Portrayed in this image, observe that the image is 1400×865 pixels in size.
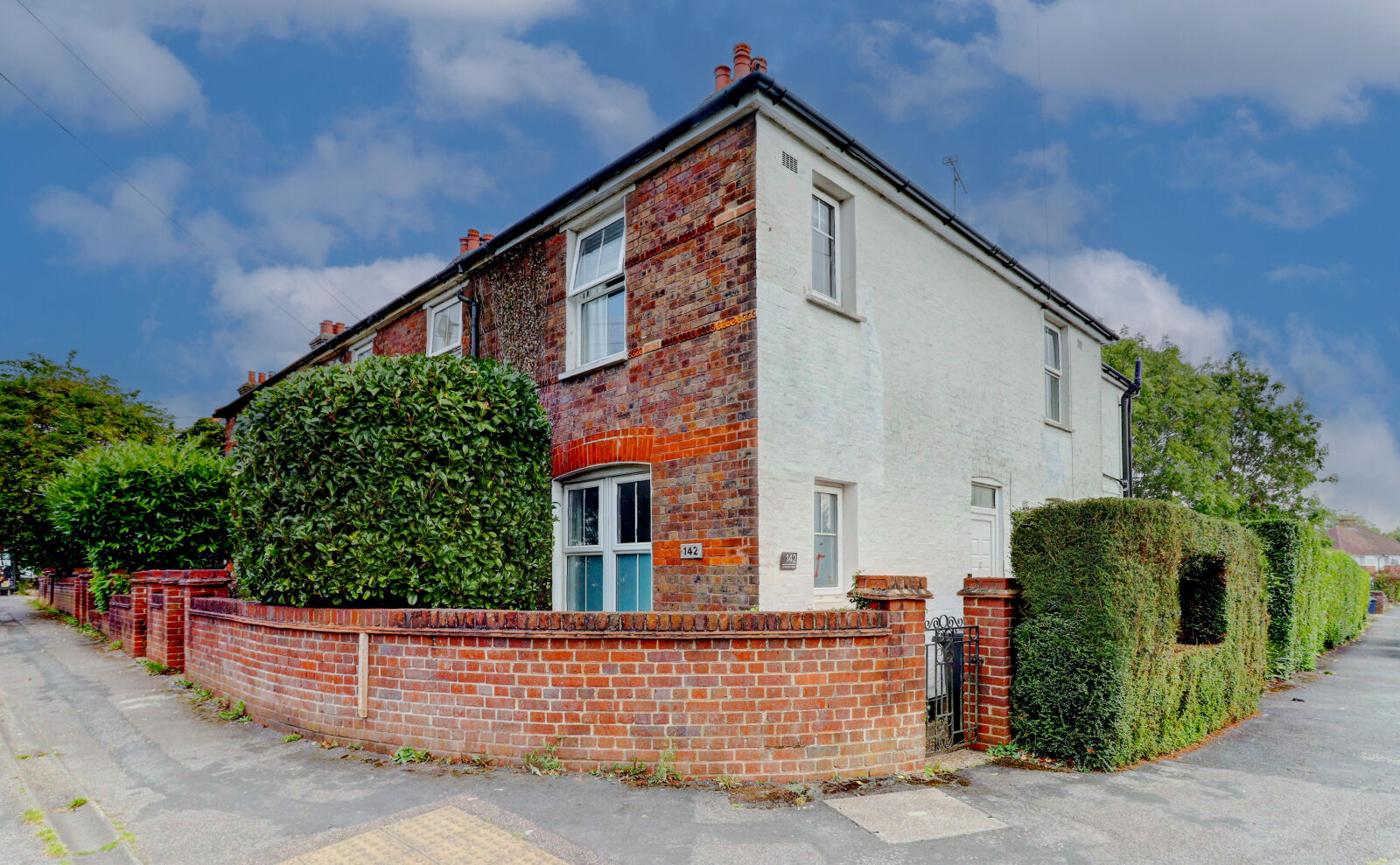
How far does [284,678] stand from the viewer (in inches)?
274

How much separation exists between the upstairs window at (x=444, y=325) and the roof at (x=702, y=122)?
0.31 m

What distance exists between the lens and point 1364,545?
221 ft

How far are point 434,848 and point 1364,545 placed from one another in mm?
85369

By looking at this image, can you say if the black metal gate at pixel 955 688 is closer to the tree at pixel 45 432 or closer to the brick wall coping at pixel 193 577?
the brick wall coping at pixel 193 577

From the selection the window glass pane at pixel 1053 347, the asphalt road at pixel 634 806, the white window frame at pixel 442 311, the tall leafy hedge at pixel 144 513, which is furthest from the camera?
the tall leafy hedge at pixel 144 513

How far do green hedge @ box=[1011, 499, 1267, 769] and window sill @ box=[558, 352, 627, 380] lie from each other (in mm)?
4320

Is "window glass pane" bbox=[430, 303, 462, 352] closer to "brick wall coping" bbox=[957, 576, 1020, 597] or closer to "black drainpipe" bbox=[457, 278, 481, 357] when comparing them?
"black drainpipe" bbox=[457, 278, 481, 357]

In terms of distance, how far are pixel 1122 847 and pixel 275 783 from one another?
215 inches

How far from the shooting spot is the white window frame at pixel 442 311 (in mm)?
11914

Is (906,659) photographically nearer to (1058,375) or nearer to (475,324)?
(475,324)

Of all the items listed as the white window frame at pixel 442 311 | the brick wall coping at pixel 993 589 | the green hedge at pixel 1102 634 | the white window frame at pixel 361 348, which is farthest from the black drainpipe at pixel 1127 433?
the white window frame at pixel 361 348

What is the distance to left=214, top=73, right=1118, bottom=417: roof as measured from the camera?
24.5ft

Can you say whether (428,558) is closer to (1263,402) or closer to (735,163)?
(735,163)

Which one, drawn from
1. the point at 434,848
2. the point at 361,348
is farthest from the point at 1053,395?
the point at 361,348
